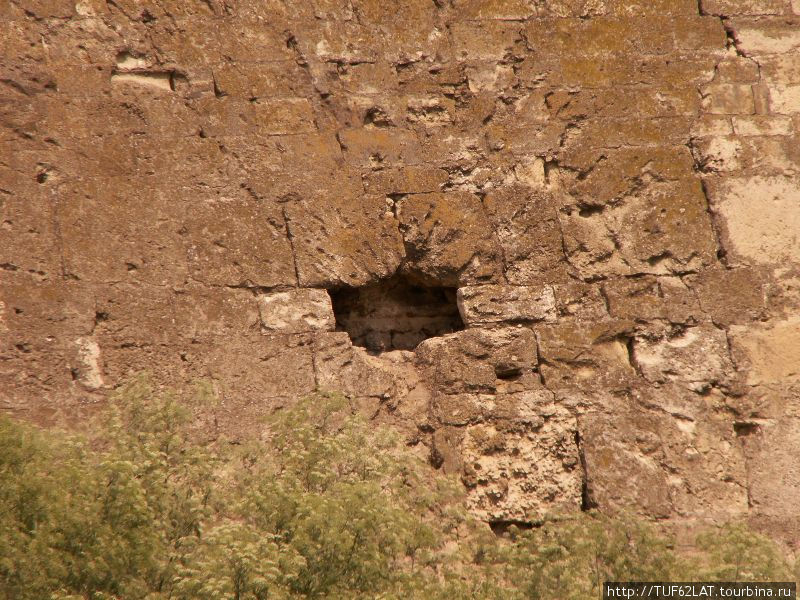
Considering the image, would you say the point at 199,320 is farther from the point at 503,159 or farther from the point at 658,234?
the point at 658,234

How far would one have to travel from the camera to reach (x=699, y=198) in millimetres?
6891

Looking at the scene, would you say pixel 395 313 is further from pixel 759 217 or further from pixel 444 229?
pixel 759 217

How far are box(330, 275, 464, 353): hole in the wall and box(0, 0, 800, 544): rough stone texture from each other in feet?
0.05

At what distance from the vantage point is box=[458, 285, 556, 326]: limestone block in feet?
21.9

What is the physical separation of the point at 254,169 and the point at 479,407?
1.81 metres

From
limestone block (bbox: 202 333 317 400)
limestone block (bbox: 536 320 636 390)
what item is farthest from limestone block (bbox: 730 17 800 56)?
limestone block (bbox: 202 333 317 400)

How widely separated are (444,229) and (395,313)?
1.92 feet

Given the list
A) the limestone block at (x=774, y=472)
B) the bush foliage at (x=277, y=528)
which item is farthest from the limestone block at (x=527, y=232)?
the limestone block at (x=774, y=472)

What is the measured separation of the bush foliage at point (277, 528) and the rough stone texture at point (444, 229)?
0.40 m

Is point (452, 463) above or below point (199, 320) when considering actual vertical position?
below

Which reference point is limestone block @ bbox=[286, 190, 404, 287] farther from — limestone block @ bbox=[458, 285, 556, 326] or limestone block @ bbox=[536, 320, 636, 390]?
limestone block @ bbox=[536, 320, 636, 390]

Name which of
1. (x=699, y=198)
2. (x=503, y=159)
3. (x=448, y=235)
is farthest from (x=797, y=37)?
(x=448, y=235)

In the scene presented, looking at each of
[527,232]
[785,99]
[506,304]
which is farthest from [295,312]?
[785,99]

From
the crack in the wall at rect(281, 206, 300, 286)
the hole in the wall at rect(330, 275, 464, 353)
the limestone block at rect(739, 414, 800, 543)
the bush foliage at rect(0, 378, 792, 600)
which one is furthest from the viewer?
the hole in the wall at rect(330, 275, 464, 353)
